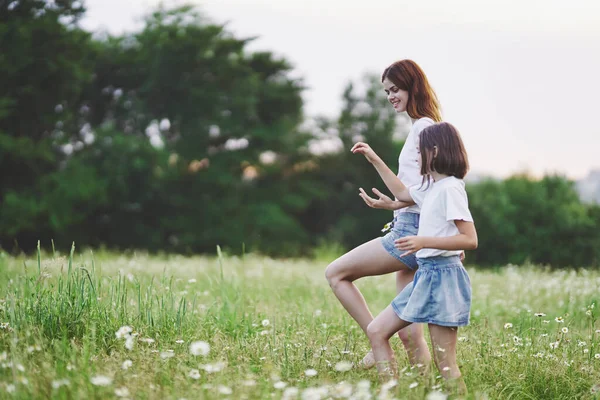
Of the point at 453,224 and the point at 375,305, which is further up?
the point at 453,224

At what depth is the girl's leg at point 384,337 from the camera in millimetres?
3613

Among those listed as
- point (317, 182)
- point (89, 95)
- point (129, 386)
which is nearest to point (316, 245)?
point (317, 182)

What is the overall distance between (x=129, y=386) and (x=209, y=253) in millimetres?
20310

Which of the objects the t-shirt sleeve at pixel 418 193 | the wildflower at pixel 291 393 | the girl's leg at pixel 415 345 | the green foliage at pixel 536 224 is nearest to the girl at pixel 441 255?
the t-shirt sleeve at pixel 418 193

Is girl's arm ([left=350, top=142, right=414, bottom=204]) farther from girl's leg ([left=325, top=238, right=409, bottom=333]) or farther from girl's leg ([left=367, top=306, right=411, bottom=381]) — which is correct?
girl's leg ([left=367, top=306, right=411, bottom=381])

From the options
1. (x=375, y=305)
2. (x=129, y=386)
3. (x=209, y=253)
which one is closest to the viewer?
(x=129, y=386)

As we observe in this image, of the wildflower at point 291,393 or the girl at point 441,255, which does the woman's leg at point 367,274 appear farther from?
the wildflower at point 291,393

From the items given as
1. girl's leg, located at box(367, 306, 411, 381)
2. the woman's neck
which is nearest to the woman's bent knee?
girl's leg, located at box(367, 306, 411, 381)

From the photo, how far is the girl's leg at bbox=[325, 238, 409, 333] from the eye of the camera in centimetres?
395

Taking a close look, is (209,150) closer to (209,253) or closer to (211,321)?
(209,253)

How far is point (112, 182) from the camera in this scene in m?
21.2

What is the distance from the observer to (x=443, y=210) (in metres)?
3.45

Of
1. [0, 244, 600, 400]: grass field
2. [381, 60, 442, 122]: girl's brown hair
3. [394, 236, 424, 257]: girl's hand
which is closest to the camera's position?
[0, 244, 600, 400]: grass field

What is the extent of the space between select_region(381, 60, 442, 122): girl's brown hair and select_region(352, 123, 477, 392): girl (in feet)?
1.52
